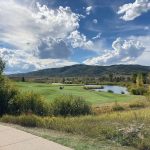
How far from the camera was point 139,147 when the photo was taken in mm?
9367

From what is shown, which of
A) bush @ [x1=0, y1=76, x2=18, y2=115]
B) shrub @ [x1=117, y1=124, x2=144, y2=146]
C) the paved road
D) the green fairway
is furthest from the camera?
the green fairway

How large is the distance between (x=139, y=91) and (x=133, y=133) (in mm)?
49318

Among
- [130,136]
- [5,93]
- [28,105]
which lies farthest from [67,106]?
[130,136]

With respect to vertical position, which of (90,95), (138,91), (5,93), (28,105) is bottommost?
(138,91)

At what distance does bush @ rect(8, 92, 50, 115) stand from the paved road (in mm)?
8625

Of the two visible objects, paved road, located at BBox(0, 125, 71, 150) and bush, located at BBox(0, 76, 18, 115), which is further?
bush, located at BBox(0, 76, 18, 115)

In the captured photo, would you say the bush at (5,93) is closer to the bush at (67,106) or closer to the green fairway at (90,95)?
the bush at (67,106)

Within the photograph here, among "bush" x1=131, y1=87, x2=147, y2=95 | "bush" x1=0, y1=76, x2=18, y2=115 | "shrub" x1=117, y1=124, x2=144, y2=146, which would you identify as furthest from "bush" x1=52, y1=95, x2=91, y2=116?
"bush" x1=131, y1=87, x2=147, y2=95

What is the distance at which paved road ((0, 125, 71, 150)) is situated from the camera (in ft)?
27.8

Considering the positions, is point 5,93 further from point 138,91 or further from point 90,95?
point 138,91

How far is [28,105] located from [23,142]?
10641mm

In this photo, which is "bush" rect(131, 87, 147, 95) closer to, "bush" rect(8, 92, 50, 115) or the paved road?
"bush" rect(8, 92, 50, 115)

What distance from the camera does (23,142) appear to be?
29.8 ft

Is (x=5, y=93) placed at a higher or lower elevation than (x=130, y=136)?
higher
